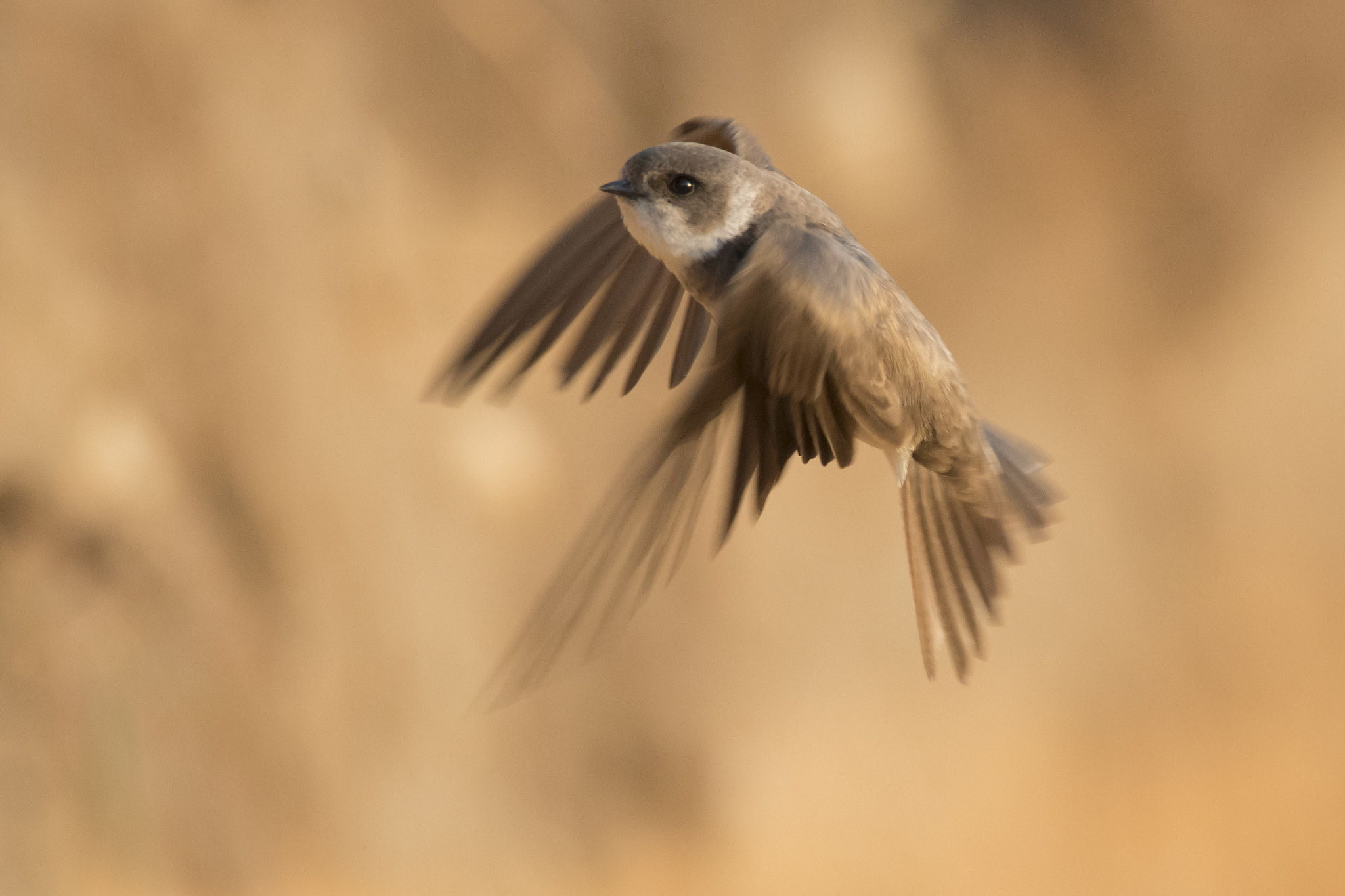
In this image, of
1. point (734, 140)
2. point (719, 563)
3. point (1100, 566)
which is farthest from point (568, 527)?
point (734, 140)

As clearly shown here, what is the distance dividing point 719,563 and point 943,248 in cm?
67

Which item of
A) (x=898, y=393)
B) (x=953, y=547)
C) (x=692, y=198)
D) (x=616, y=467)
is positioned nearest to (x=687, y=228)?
(x=692, y=198)

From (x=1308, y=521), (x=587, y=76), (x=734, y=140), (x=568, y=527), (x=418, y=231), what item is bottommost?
(x=568, y=527)

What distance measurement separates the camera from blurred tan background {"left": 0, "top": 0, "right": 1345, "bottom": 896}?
1521 mm

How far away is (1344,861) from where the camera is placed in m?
1.92

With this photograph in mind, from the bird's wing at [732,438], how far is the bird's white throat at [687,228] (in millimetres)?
40

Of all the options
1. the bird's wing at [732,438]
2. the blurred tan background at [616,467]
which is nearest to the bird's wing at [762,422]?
the bird's wing at [732,438]

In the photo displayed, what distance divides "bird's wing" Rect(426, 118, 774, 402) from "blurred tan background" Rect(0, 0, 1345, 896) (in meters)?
0.82

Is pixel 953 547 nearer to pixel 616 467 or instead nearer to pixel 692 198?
pixel 692 198

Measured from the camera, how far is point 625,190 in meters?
0.52

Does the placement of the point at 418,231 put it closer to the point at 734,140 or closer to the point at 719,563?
the point at 719,563

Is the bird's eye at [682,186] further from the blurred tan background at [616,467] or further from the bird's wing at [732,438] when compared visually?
the blurred tan background at [616,467]

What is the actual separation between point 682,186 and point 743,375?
12cm

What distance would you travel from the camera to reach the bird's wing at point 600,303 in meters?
0.61
